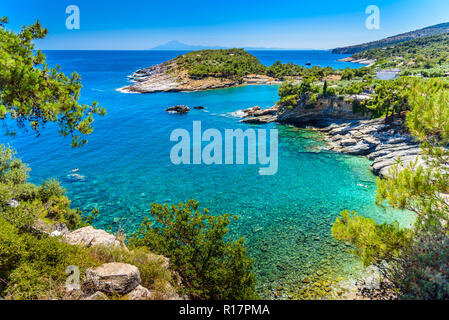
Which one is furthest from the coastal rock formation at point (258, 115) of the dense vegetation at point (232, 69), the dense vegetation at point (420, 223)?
the dense vegetation at point (232, 69)

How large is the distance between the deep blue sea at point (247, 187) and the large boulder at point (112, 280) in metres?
8.58

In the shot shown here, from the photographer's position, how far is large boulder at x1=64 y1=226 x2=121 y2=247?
12.0 meters

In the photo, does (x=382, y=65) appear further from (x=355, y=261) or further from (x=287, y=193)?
(x=355, y=261)

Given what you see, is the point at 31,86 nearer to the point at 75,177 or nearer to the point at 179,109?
the point at 75,177

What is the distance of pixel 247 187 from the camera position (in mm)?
27031

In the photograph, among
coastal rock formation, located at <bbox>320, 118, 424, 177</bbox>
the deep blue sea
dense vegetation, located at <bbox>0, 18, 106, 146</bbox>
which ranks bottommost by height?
the deep blue sea

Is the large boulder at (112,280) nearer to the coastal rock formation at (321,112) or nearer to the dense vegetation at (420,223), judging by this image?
the dense vegetation at (420,223)

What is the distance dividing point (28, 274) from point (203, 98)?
74.6 m

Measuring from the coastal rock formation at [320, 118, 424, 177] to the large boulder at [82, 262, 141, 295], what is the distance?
92.0 feet

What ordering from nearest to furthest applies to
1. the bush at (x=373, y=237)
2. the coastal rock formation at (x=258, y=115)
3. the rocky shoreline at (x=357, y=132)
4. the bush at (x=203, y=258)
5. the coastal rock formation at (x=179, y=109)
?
the bush at (x=373, y=237) → the bush at (x=203, y=258) → the rocky shoreline at (x=357, y=132) → the coastal rock formation at (x=258, y=115) → the coastal rock formation at (x=179, y=109)

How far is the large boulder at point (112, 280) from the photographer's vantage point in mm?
8016

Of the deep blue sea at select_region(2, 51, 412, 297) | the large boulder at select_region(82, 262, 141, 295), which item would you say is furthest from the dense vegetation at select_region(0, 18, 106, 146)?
the deep blue sea at select_region(2, 51, 412, 297)

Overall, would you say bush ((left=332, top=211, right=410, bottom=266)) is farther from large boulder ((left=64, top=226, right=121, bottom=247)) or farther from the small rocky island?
the small rocky island

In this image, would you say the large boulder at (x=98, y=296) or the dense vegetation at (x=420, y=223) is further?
Answer: the dense vegetation at (x=420, y=223)
